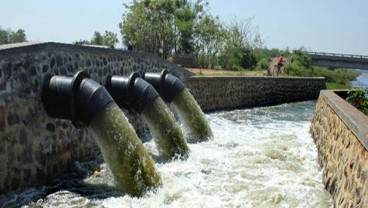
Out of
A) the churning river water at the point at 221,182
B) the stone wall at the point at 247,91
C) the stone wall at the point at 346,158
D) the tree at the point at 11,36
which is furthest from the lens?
the tree at the point at 11,36

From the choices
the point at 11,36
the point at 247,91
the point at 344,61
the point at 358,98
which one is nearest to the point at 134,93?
the point at 358,98

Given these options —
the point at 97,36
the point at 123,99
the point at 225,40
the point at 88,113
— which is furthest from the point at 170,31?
the point at 88,113

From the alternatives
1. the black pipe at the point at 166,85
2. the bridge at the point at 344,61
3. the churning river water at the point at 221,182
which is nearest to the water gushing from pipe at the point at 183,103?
the black pipe at the point at 166,85

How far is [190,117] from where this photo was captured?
9906mm

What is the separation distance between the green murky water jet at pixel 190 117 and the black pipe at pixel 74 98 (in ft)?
12.6

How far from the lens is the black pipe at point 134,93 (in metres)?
7.97

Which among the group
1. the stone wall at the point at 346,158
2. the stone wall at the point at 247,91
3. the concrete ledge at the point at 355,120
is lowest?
the stone wall at the point at 247,91

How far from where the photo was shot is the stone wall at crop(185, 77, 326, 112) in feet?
52.5

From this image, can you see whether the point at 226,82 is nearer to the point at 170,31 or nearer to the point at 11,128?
the point at 11,128

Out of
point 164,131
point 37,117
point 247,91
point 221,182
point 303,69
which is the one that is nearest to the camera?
point 37,117

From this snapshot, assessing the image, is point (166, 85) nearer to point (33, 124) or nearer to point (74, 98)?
point (74, 98)

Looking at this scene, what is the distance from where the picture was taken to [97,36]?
4859 cm

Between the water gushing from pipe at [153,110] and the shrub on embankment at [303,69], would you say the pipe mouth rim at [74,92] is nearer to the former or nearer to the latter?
the water gushing from pipe at [153,110]

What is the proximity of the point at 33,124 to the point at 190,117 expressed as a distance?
4593 mm
